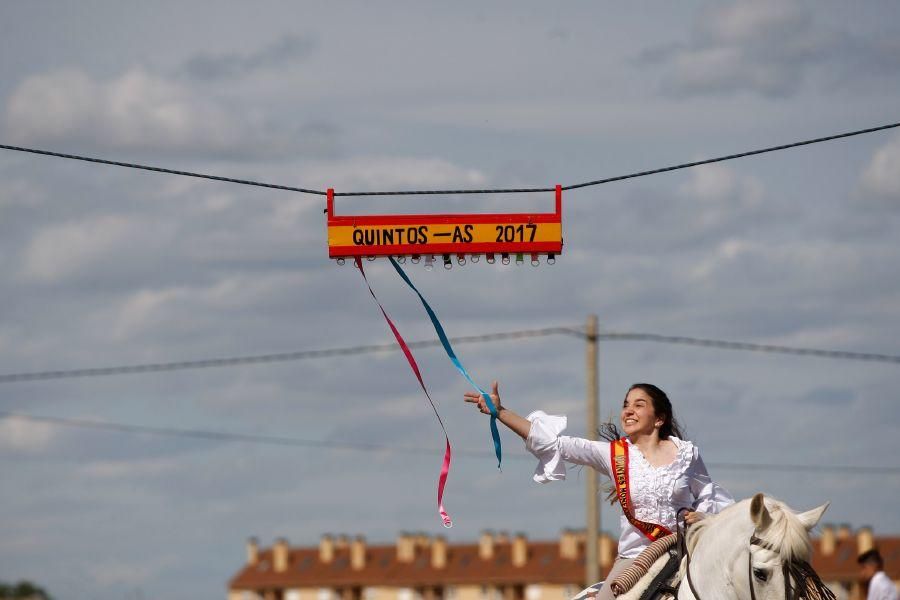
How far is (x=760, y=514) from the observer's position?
9.95m

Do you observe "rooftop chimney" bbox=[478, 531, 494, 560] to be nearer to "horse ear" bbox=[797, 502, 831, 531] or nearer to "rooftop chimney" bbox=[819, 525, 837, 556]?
"rooftop chimney" bbox=[819, 525, 837, 556]

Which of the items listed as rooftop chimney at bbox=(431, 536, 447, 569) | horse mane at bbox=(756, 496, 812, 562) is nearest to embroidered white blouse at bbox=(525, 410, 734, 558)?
horse mane at bbox=(756, 496, 812, 562)

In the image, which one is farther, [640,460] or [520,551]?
[520,551]

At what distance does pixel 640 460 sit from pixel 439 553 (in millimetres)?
122130

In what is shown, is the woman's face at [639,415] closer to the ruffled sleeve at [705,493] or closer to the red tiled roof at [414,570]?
the ruffled sleeve at [705,493]

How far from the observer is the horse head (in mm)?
9867

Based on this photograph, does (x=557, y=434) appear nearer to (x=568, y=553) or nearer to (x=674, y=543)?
(x=674, y=543)

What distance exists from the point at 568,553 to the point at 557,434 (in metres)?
115

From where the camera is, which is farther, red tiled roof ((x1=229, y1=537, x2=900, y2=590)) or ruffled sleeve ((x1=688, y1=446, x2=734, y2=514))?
red tiled roof ((x1=229, y1=537, x2=900, y2=590))

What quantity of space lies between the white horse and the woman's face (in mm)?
1237

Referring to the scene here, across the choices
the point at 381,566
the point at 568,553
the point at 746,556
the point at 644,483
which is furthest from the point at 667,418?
the point at 381,566

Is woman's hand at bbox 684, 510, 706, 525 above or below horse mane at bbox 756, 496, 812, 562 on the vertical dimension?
above

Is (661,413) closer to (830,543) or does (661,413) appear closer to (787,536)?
(787,536)

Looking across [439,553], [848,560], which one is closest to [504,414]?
[848,560]
